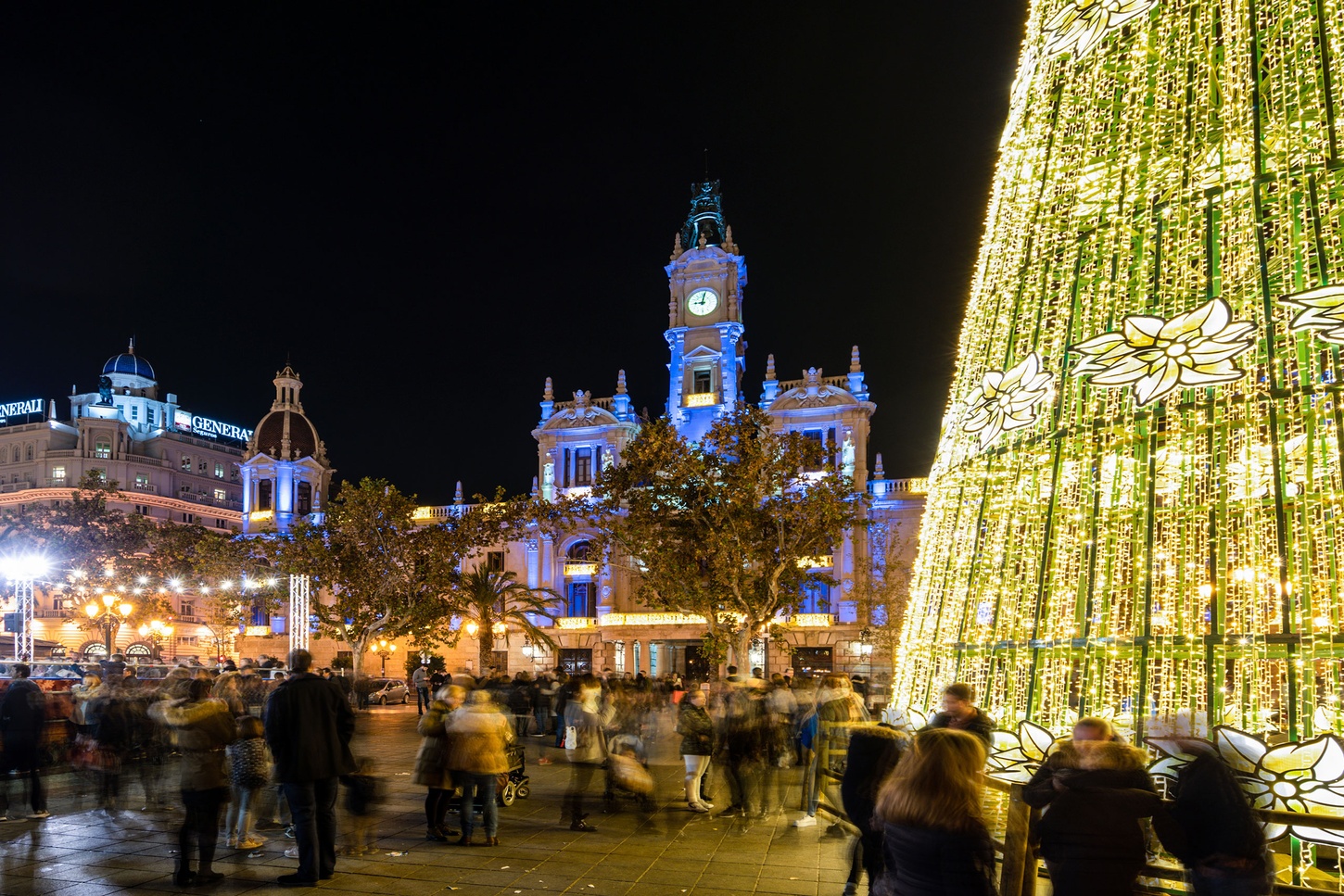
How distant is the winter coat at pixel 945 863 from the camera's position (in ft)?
13.2

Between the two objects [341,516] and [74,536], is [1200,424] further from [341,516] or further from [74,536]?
[74,536]

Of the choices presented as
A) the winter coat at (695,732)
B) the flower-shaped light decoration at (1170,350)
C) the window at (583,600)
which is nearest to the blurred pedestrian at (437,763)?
the winter coat at (695,732)

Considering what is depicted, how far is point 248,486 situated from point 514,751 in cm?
4682

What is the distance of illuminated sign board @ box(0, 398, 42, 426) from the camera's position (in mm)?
74062

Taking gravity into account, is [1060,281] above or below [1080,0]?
below

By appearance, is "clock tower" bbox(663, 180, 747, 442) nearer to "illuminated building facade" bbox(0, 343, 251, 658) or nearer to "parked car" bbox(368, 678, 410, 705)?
"parked car" bbox(368, 678, 410, 705)

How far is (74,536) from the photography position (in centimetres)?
4094

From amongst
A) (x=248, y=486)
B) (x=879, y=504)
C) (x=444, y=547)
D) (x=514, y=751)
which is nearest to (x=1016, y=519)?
(x=514, y=751)

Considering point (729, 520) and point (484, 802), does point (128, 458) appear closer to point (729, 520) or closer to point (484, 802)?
point (729, 520)

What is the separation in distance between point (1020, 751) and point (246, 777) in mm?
6985

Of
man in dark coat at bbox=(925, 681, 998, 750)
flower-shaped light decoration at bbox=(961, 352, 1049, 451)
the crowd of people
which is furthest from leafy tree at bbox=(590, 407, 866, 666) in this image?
man in dark coat at bbox=(925, 681, 998, 750)

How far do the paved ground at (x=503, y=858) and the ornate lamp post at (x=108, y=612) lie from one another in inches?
872

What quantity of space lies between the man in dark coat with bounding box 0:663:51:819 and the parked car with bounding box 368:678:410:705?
24.3 metres

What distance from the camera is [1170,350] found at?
226 inches
